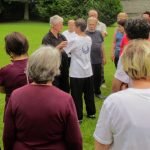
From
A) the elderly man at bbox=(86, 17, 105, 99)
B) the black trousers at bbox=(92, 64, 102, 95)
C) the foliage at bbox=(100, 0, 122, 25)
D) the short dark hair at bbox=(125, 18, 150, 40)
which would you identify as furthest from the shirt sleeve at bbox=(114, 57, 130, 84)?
the foliage at bbox=(100, 0, 122, 25)

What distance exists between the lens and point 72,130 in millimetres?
3873

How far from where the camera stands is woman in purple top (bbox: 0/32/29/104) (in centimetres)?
482

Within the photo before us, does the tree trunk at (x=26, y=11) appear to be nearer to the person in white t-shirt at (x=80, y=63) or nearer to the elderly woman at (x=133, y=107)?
the person in white t-shirt at (x=80, y=63)

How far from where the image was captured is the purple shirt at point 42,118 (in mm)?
3779

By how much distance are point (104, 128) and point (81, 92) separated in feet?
16.7

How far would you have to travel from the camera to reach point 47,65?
12.5 feet

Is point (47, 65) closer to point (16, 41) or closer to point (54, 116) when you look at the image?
point (54, 116)

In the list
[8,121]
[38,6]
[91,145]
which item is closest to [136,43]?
[8,121]

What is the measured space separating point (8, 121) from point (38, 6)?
34318 mm

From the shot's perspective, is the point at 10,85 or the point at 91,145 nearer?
the point at 10,85

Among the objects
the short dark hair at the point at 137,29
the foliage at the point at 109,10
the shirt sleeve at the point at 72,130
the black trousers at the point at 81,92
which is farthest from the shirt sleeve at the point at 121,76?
the foliage at the point at 109,10

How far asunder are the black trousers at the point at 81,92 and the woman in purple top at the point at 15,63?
3322 millimetres

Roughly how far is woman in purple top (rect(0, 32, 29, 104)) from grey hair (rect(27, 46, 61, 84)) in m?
0.99

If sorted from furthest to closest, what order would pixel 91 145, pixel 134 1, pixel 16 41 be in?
1. pixel 134 1
2. pixel 91 145
3. pixel 16 41
